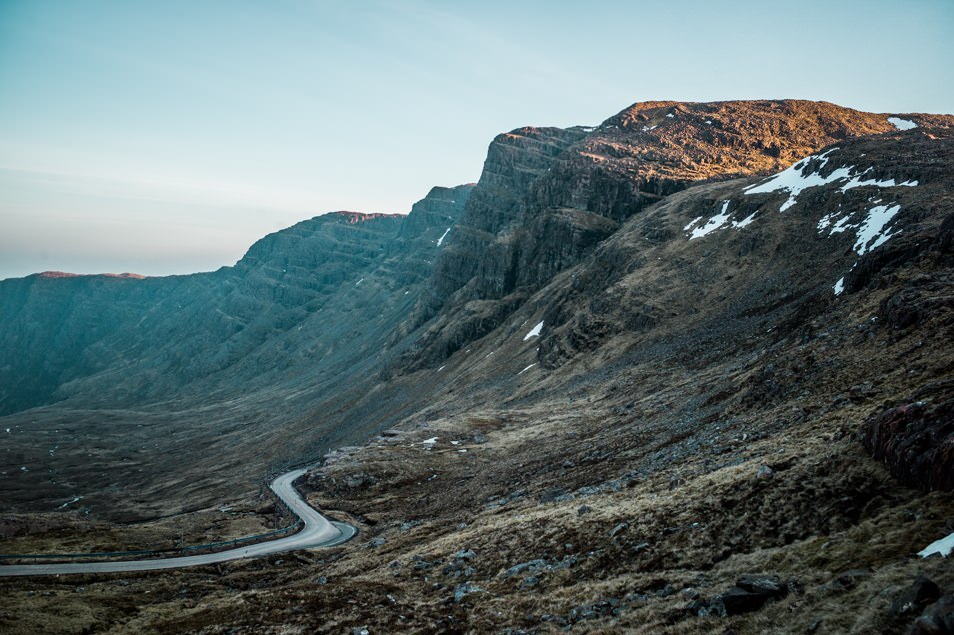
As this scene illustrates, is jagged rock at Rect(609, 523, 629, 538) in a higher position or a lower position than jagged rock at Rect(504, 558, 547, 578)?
higher

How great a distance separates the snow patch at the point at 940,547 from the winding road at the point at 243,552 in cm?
4431

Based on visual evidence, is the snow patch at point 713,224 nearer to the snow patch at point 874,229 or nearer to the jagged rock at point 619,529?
the snow patch at point 874,229

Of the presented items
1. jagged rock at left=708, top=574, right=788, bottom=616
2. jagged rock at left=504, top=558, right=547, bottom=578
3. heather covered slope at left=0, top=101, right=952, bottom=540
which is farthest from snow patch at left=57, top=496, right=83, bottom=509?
jagged rock at left=708, top=574, right=788, bottom=616

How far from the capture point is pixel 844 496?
19.4 m

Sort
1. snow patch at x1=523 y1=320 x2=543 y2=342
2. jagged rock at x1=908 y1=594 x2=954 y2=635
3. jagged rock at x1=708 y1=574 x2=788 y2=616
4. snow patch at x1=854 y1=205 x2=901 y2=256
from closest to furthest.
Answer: jagged rock at x1=908 y1=594 x2=954 y2=635 → jagged rock at x1=708 y1=574 x2=788 y2=616 → snow patch at x1=854 y1=205 x2=901 y2=256 → snow patch at x1=523 y1=320 x2=543 y2=342

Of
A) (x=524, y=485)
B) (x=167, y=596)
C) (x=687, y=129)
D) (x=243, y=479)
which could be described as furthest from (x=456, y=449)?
(x=687, y=129)

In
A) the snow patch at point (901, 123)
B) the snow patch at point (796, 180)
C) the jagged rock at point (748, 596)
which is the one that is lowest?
the jagged rock at point (748, 596)

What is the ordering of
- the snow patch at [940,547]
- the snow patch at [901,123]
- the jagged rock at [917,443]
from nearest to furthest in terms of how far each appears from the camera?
the snow patch at [940,547]
the jagged rock at [917,443]
the snow patch at [901,123]

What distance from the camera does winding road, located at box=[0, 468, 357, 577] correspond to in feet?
126

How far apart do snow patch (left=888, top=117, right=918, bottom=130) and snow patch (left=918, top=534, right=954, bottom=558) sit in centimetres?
20025

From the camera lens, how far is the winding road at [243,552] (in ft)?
126

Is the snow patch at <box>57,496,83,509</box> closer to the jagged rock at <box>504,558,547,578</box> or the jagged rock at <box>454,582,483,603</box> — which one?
the jagged rock at <box>454,582,483,603</box>

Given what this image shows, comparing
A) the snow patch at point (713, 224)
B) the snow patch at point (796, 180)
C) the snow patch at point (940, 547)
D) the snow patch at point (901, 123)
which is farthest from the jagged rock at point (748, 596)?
the snow patch at point (901, 123)

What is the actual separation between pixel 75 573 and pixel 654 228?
12165cm
